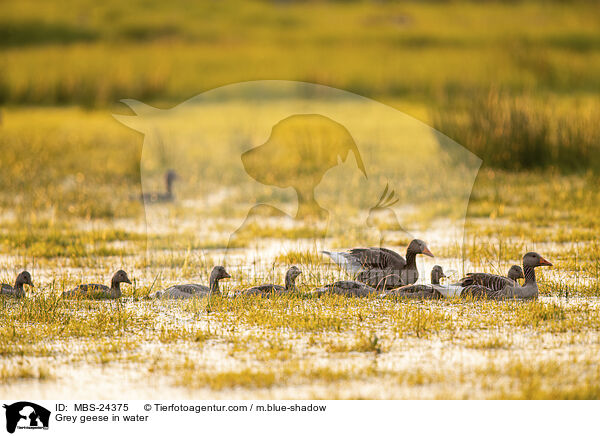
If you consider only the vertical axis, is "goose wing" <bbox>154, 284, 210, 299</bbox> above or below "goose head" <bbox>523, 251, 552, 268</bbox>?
below

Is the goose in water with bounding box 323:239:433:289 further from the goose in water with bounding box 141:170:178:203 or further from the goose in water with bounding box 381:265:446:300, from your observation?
the goose in water with bounding box 141:170:178:203

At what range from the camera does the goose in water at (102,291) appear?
23.6ft

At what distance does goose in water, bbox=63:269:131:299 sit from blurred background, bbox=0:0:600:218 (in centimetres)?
184

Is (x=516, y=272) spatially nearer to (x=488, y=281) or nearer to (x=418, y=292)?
(x=488, y=281)

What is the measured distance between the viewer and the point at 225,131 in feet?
61.4

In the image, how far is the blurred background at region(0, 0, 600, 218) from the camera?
43.0 feet

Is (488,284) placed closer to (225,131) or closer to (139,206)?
(139,206)

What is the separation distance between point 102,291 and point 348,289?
184 cm

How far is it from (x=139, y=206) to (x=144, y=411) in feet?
21.3

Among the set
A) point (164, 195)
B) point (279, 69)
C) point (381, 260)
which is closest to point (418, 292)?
point (381, 260)

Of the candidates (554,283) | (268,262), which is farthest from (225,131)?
(554,283)

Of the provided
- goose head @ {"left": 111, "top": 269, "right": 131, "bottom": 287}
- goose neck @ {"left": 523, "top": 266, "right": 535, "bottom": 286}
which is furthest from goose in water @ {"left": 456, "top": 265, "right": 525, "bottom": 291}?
goose head @ {"left": 111, "top": 269, "right": 131, "bottom": 287}

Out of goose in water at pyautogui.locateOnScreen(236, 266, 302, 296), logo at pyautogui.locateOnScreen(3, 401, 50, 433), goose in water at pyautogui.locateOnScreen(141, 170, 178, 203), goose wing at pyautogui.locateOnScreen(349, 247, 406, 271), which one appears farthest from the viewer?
goose in water at pyautogui.locateOnScreen(141, 170, 178, 203)

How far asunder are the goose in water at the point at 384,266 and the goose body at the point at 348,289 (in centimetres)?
26
